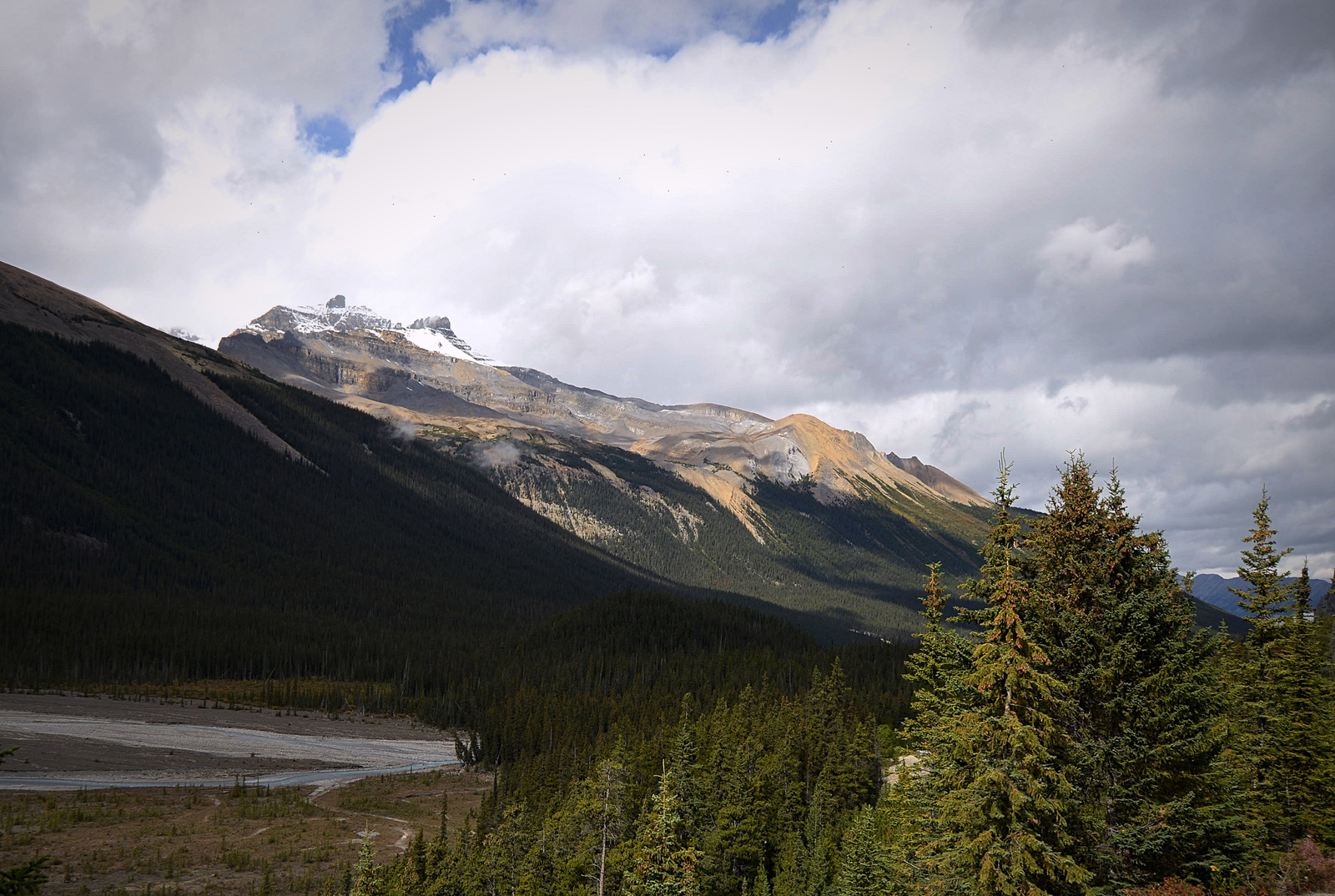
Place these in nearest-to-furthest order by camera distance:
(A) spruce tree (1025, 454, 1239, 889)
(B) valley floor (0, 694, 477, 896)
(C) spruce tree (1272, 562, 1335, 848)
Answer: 1. (A) spruce tree (1025, 454, 1239, 889)
2. (C) spruce tree (1272, 562, 1335, 848)
3. (B) valley floor (0, 694, 477, 896)

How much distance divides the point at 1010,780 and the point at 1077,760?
184 inches

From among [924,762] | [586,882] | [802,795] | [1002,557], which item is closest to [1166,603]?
[1002,557]

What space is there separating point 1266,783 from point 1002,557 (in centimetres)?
2310

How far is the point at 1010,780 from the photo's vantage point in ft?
66.5

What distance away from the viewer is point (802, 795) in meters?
61.5

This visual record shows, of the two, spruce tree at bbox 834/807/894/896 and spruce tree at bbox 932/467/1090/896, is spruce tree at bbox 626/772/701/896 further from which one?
spruce tree at bbox 932/467/1090/896

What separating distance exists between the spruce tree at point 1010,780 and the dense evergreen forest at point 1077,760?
69 mm

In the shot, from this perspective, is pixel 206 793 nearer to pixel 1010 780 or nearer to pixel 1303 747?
pixel 1010 780

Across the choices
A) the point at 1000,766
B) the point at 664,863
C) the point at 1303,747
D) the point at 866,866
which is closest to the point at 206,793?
the point at 664,863

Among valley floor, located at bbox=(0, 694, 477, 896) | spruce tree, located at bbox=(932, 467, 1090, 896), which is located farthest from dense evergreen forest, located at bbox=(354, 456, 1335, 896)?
valley floor, located at bbox=(0, 694, 477, 896)

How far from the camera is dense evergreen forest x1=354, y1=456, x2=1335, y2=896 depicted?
20.8m

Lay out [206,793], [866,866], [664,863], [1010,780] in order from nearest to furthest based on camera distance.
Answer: [1010,780] → [664,863] → [866,866] → [206,793]

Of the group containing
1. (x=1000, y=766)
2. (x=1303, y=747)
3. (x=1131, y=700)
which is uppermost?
(x=1131, y=700)

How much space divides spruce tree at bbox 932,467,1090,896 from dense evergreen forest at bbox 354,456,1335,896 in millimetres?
69
